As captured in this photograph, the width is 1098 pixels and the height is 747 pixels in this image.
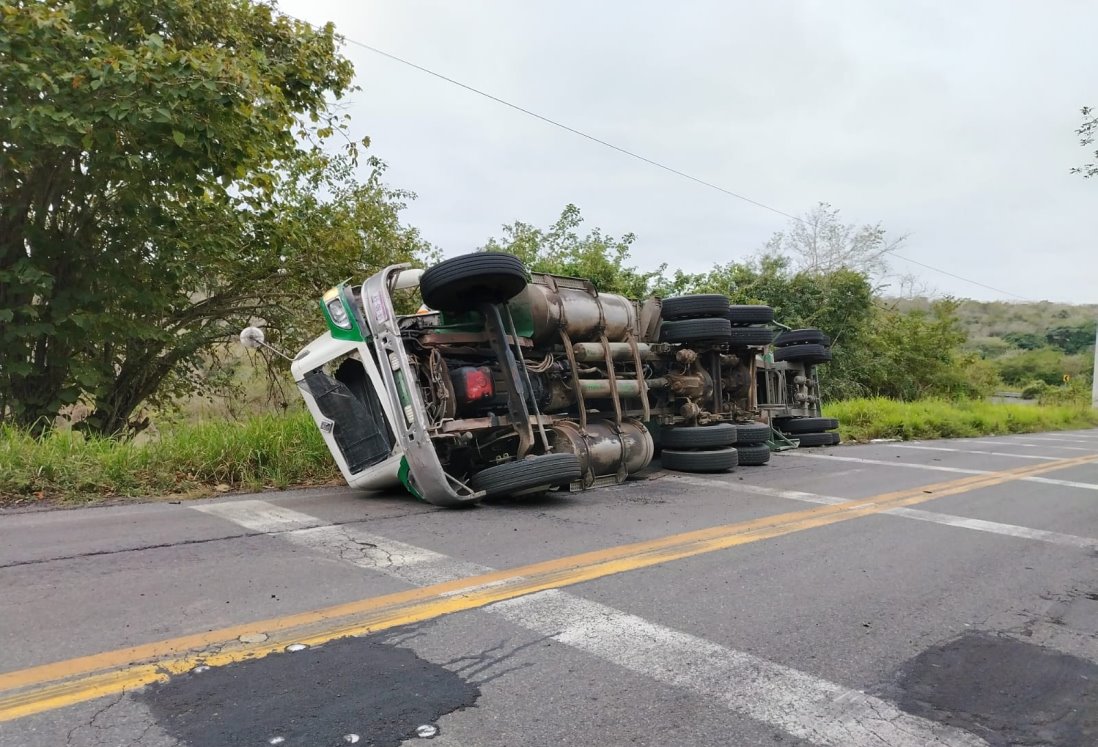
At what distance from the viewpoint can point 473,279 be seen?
6.74m

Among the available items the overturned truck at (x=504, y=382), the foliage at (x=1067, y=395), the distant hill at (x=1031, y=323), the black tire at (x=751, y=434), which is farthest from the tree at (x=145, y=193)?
the distant hill at (x=1031, y=323)

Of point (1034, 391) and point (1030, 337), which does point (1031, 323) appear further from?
point (1034, 391)

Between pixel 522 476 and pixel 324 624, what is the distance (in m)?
3.13

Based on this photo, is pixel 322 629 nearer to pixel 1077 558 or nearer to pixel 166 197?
pixel 1077 558

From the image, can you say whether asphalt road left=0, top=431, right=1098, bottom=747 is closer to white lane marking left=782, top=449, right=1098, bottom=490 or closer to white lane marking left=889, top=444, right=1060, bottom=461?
white lane marking left=782, top=449, right=1098, bottom=490

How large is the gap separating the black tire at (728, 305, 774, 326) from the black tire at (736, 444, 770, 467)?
1.74 metres

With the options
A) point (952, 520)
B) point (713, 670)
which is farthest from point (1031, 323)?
point (713, 670)

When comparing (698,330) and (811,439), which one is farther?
(811,439)

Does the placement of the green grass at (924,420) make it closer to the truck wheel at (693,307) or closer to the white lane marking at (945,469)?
the white lane marking at (945,469)

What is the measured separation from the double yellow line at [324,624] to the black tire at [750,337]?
4.37m

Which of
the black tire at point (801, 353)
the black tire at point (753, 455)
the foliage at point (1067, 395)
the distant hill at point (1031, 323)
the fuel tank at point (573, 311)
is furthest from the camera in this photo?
the distant hill at point (1031, 323)

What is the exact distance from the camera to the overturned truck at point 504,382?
6.57 meters

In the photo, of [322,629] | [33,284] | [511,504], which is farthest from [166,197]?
[322,629]

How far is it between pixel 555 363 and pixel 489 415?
1339mm
